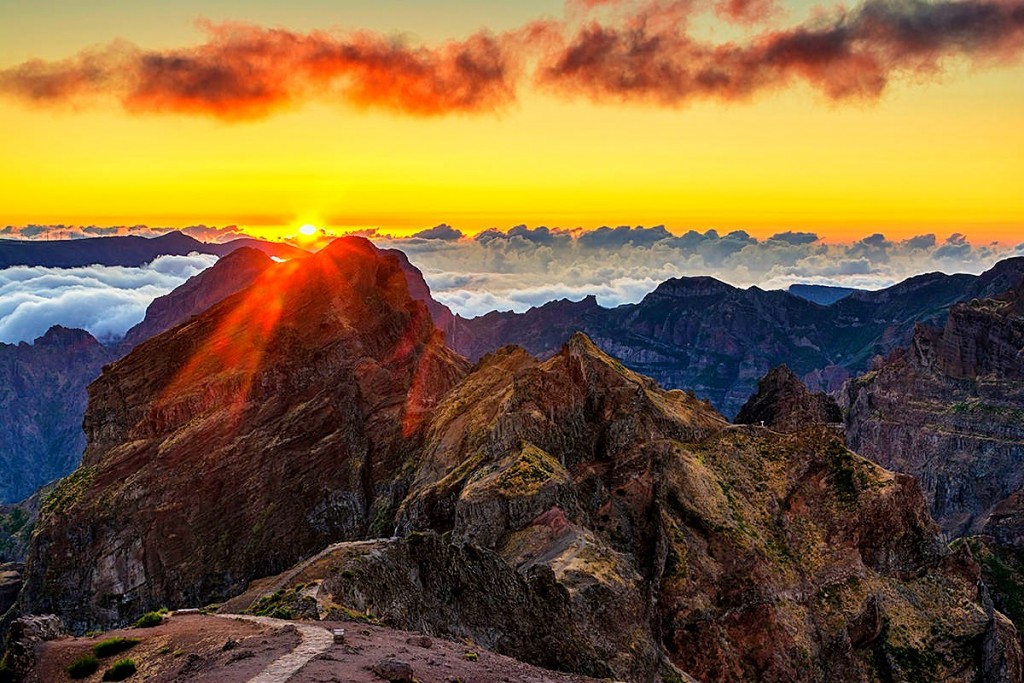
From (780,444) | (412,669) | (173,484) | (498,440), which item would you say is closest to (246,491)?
(173,484)

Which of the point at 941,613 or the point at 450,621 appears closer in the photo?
the point at 450,621

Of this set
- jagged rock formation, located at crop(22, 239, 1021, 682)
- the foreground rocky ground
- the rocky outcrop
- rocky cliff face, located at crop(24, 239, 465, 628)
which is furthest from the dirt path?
rocky cliff face, located at crop(24, 239, 465, 628)

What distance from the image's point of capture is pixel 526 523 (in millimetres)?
108375

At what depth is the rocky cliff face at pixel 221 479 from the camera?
166 meters

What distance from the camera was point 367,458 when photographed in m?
179

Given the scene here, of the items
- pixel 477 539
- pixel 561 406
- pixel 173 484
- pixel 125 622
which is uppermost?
pixel 561 406

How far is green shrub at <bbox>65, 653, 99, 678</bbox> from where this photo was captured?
44531mm

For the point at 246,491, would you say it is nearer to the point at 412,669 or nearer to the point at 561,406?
the point at 561,406

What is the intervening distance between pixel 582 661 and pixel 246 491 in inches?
4592

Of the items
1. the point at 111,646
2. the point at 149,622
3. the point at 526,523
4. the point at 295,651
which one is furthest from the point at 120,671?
the point at 526,523

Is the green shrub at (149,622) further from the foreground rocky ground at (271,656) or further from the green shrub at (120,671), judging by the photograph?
the green shrub at (120,671)

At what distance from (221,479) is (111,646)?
134859 millimetres

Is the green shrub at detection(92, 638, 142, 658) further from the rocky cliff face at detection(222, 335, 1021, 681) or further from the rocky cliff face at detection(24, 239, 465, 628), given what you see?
the rocky cliff face at detection(24, 239, 465, 628)

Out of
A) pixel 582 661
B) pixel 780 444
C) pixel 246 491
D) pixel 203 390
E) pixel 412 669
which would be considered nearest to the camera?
pixel 412 669
